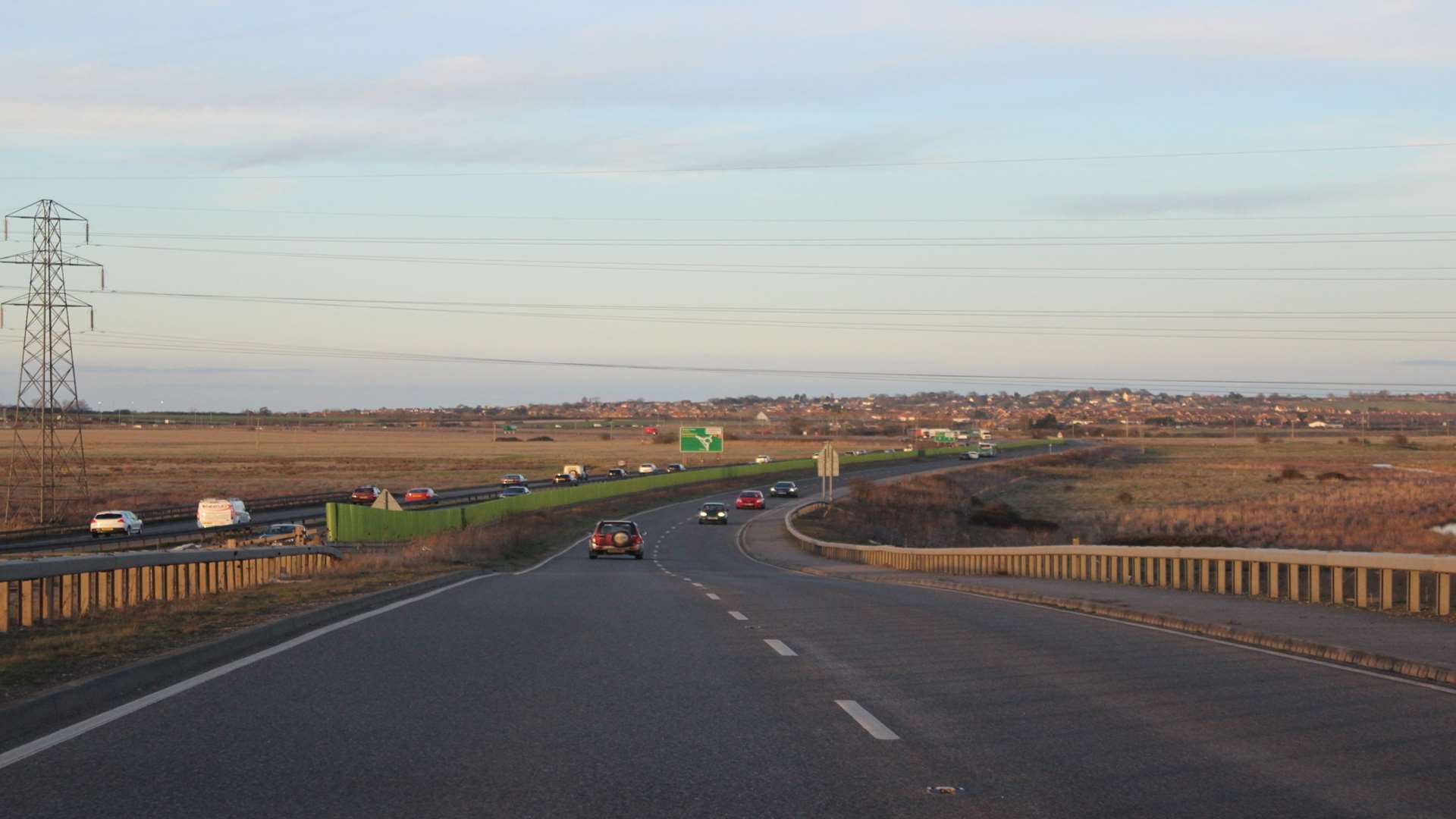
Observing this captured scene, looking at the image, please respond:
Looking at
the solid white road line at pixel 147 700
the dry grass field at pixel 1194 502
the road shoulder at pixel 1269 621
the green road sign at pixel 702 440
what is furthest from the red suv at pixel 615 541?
the green road sign at pixel 702 440

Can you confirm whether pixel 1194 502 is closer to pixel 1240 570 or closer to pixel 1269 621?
pixel 1240 570

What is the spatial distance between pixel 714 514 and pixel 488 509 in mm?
15323

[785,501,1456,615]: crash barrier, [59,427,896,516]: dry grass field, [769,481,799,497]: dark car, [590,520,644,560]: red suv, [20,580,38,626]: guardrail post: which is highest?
[20,580,38,626]: guardrail post

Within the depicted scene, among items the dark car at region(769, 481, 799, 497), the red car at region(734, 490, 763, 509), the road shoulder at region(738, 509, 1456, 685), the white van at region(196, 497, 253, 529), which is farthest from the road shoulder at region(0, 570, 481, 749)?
the dark car at region(769, 481, 799, 497)

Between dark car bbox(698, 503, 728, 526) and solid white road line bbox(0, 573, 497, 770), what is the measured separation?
5646 cm

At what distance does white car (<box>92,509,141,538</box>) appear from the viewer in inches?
2040

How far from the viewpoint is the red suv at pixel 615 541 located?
4616 centimetres

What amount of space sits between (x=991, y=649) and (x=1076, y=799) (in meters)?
6.50

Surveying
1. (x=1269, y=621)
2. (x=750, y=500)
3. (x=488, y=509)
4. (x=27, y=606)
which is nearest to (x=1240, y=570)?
(x=1269, y=621)

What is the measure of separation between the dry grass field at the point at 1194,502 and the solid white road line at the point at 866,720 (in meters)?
28.9

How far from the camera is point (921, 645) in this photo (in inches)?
541

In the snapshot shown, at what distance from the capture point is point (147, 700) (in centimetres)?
962

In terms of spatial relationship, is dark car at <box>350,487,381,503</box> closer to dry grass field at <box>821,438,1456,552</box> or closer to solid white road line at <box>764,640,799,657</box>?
dry grass field at <box>821,438,1456,552</box>

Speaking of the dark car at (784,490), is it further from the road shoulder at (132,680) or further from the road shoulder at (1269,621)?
the road shoulder at (132,680)
